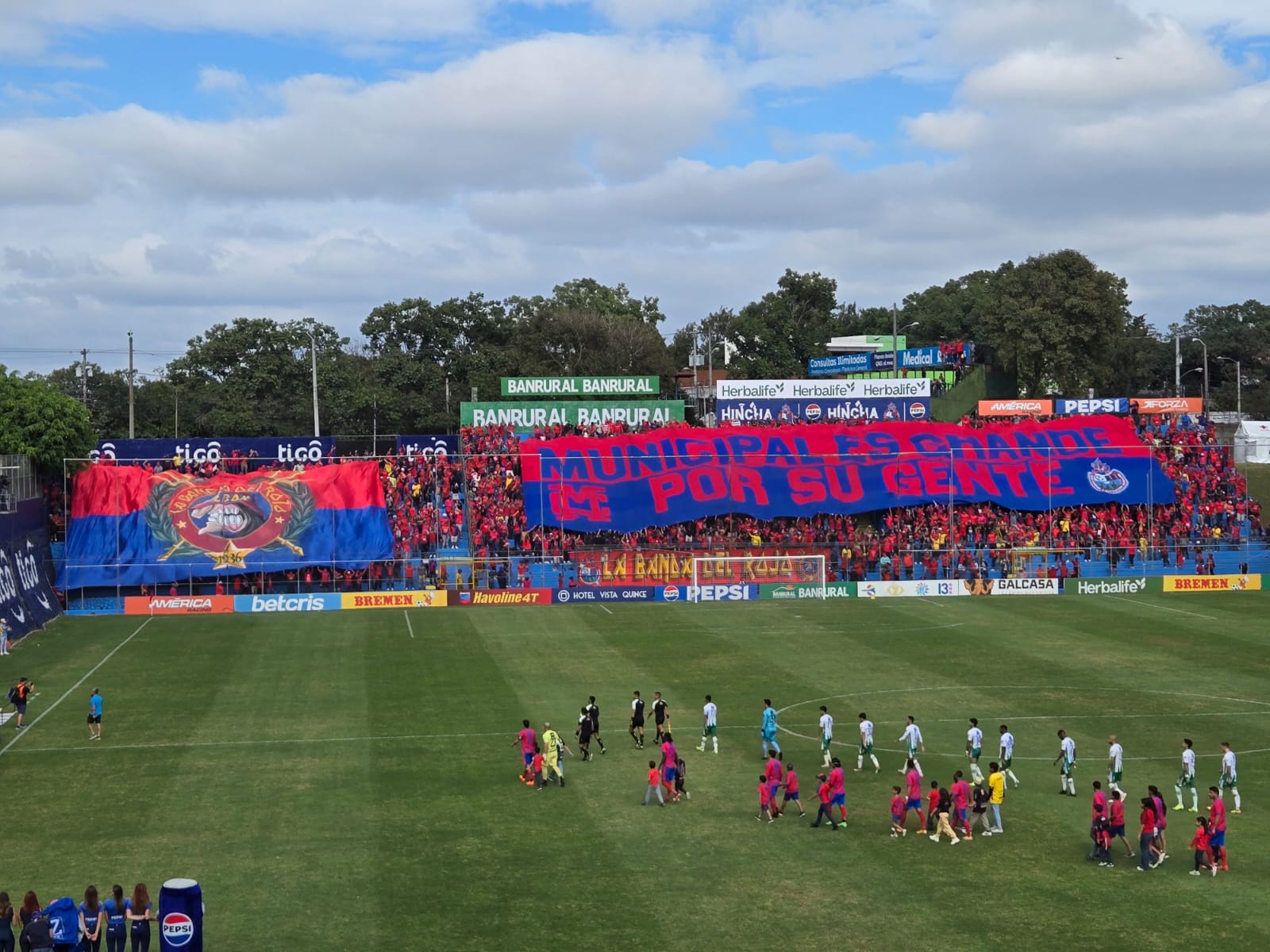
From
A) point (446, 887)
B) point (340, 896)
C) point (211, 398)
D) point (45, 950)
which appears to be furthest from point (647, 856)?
point (211, 398)

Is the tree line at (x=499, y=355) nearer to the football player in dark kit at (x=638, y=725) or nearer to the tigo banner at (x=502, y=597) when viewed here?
the tigo banner at (x=502, y=597)

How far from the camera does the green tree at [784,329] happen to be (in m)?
125

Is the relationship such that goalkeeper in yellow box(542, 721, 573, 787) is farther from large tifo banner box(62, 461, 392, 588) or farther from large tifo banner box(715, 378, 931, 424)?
large tifo banner box(715, 378, 931, 424)

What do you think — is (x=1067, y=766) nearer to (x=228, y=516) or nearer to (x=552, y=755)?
(x=552, y=755)

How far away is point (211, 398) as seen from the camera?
107062 millimetres

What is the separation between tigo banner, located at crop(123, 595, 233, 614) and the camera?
61.3m

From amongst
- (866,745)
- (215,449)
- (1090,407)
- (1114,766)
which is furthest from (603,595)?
(1090,407)

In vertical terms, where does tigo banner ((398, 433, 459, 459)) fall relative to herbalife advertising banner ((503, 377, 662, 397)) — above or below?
below

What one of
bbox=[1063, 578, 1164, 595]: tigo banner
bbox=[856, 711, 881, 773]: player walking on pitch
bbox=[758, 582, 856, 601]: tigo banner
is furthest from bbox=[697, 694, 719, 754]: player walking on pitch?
bbox=[1063, 578, 1164, 595]: tigo banner

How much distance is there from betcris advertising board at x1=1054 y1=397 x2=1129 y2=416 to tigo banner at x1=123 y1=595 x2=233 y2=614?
52.4 metres


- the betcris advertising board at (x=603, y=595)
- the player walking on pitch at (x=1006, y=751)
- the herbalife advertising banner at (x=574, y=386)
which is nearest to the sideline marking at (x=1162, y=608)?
the betcris advertising board at (x=603, y=595)

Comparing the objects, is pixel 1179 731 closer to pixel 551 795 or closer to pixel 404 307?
pixel 551 795

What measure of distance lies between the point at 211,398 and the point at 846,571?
196ft

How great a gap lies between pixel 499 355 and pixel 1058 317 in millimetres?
45881
